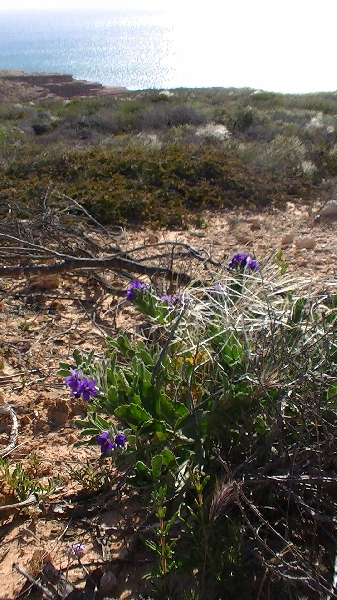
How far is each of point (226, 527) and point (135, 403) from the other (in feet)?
1.65

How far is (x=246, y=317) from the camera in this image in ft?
6.11

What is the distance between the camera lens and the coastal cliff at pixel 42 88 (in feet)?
98.3

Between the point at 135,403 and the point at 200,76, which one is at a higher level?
the point at 200,76

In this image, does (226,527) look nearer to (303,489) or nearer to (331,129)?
(303,489)

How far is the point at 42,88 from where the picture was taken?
111 ft

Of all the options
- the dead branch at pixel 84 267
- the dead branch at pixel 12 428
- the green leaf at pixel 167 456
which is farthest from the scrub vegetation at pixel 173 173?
the green leaf at pixel 167 456

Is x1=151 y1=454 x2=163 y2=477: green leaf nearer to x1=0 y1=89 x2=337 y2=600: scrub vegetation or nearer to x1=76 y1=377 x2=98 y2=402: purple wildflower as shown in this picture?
x1=0 y1=89 x2=337 y2=600: scrub vegetation

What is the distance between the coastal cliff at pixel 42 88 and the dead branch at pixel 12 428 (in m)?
28.8

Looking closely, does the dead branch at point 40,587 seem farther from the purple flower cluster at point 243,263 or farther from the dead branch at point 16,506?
the purple flower cluster at point 243,263

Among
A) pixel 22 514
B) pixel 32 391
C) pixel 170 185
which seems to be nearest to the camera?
pixel 22 514

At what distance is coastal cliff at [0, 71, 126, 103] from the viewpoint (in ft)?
98.3

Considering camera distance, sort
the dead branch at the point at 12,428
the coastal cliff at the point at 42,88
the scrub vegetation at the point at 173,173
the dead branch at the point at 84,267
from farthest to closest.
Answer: the coastal cliff at the point at 42,88
the scrub vegetation at the point at 173,173
the dead branch at the point at 84,267
the dead branch at the point at 12,428

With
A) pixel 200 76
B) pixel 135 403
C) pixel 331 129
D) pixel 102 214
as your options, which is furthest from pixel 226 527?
pixel 200 76

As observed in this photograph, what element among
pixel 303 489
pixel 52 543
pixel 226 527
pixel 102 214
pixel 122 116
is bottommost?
pixel 52 543
